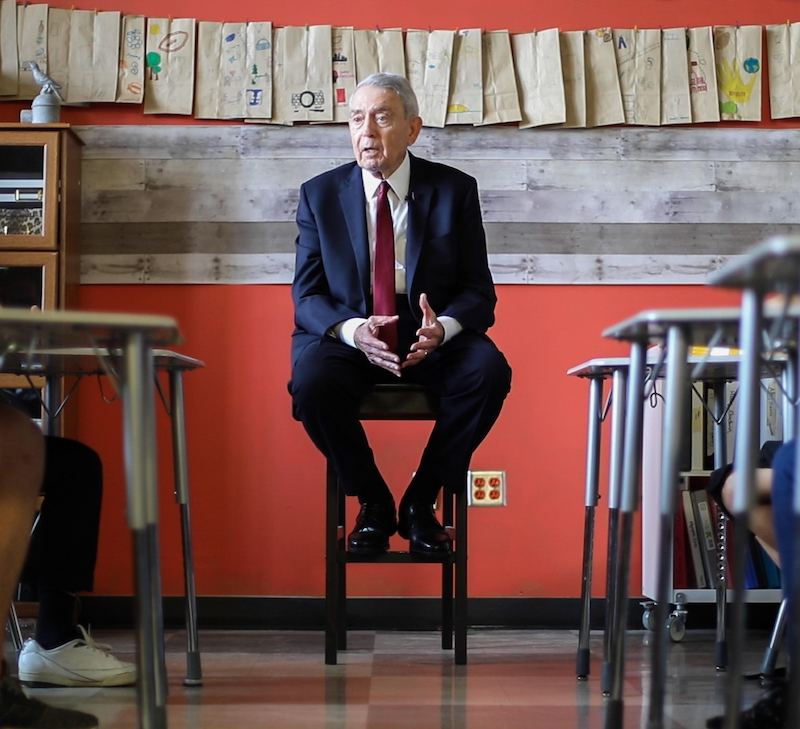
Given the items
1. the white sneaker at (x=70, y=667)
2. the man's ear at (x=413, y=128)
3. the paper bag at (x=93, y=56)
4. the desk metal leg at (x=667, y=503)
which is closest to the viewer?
the desk metal leg at (x=667, y=503)

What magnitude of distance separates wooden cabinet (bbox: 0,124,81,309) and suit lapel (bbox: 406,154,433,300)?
1.10 meters

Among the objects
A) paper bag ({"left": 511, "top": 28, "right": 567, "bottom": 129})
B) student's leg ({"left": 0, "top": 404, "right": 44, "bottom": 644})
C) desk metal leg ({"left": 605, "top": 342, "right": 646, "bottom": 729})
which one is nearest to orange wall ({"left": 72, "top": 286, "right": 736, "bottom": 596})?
paper bag ({"left": 511, "top": 28, "right": 567, "bottom": 129})

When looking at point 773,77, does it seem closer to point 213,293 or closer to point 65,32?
point 213,293

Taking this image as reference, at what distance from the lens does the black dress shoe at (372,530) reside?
232 cm

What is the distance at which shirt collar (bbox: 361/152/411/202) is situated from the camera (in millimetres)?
2558

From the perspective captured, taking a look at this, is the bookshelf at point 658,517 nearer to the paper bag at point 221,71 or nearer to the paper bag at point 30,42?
the paper bag at point 221,71

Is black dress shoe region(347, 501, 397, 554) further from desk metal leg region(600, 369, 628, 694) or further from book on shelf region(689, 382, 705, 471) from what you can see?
book on shelf region(689, 382, 705, 471)

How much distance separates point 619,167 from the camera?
3.16 m

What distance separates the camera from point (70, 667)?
2016mm

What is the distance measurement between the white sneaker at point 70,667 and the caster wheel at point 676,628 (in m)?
1.49

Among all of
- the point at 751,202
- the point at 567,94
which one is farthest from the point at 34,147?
the point at 751,202

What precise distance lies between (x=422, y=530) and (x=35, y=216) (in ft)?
5.13

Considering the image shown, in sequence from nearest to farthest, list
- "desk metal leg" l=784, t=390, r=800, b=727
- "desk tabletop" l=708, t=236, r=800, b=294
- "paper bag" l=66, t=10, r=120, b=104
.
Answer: "desk tabletop" l=708, t=236, r=800, b=294 < "desk metal leg" l=784, t=390, r=800, b=727 < "paper bag" l=66, t=10, r=120, b=104

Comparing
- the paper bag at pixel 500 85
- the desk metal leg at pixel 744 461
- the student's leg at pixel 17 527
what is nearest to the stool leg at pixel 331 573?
the student's leg at pixel 17 527
